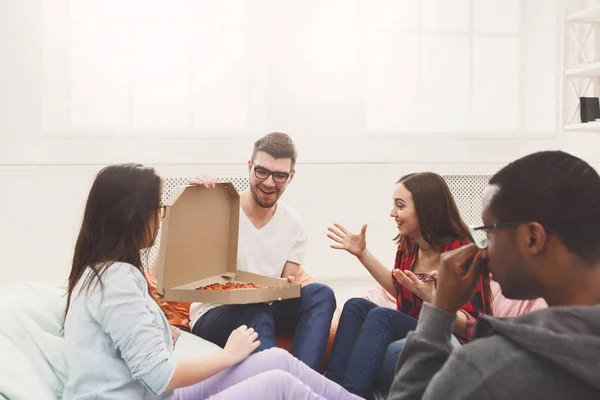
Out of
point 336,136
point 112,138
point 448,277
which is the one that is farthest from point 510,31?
point 448,277

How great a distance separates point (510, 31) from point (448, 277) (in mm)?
3743

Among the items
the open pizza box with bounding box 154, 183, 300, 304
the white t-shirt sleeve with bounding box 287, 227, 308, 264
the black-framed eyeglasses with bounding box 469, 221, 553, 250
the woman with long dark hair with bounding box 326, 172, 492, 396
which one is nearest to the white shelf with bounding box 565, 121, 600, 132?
the woman with long dark hair with bounding box 326, 172, 492, 396

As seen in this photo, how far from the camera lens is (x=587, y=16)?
4094mm

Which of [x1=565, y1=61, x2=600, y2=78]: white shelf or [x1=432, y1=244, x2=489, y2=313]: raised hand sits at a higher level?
[x1=565, y1=61, x2=600, y2=78]: white shelf

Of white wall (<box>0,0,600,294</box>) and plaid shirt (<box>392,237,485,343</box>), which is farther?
white wall (<box>0,0,600,294</box>)

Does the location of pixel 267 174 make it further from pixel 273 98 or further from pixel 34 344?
pixel 273 98

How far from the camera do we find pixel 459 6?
4.37 metres

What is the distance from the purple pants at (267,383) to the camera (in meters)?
1.58

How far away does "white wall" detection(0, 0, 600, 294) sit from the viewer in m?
3.72

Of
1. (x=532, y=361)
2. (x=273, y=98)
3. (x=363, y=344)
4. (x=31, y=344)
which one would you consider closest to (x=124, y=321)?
(x=31, y=344)

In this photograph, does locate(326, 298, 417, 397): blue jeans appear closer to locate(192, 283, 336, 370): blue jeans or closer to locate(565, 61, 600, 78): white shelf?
locate(192, 283, 336, 370): blue jeans

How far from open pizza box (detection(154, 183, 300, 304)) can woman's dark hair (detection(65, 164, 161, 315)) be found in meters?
0.54

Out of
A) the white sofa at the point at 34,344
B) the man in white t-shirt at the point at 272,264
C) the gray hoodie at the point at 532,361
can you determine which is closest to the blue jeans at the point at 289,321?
the man in white t-shirt at the point at 272,264

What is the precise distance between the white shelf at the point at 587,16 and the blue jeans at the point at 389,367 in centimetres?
269
